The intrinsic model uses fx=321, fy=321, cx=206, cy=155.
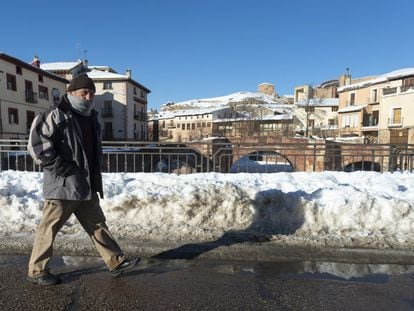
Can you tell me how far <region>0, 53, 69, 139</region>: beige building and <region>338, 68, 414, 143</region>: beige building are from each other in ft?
116

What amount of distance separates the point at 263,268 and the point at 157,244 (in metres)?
1.34

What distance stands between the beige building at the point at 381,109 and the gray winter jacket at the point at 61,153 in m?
37.7

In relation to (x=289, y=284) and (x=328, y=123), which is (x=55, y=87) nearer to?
(x=289, y=284)

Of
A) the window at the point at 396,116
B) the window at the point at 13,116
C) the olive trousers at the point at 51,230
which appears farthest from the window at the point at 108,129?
the olive trousers at the point at 51,230

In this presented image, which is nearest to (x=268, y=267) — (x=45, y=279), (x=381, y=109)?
(x=45, y=279)

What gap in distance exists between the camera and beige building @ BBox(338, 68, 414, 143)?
133 feet

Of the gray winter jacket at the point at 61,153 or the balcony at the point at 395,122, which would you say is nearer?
the gray winter jacket at the point at 61,153

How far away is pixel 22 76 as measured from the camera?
31.0m

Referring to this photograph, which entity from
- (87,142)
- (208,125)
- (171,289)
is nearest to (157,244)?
(171,289)

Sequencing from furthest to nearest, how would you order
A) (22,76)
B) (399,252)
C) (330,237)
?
(22,76), (330,237), (399,252)

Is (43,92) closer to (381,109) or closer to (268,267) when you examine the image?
(268,267)

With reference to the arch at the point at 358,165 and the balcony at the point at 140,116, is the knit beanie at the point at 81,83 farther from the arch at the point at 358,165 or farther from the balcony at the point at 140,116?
the balcony at the point at 140,116

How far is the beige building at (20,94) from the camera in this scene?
28094mm

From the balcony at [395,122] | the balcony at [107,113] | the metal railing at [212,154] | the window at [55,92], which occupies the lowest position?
the metal railing at [212,154]
